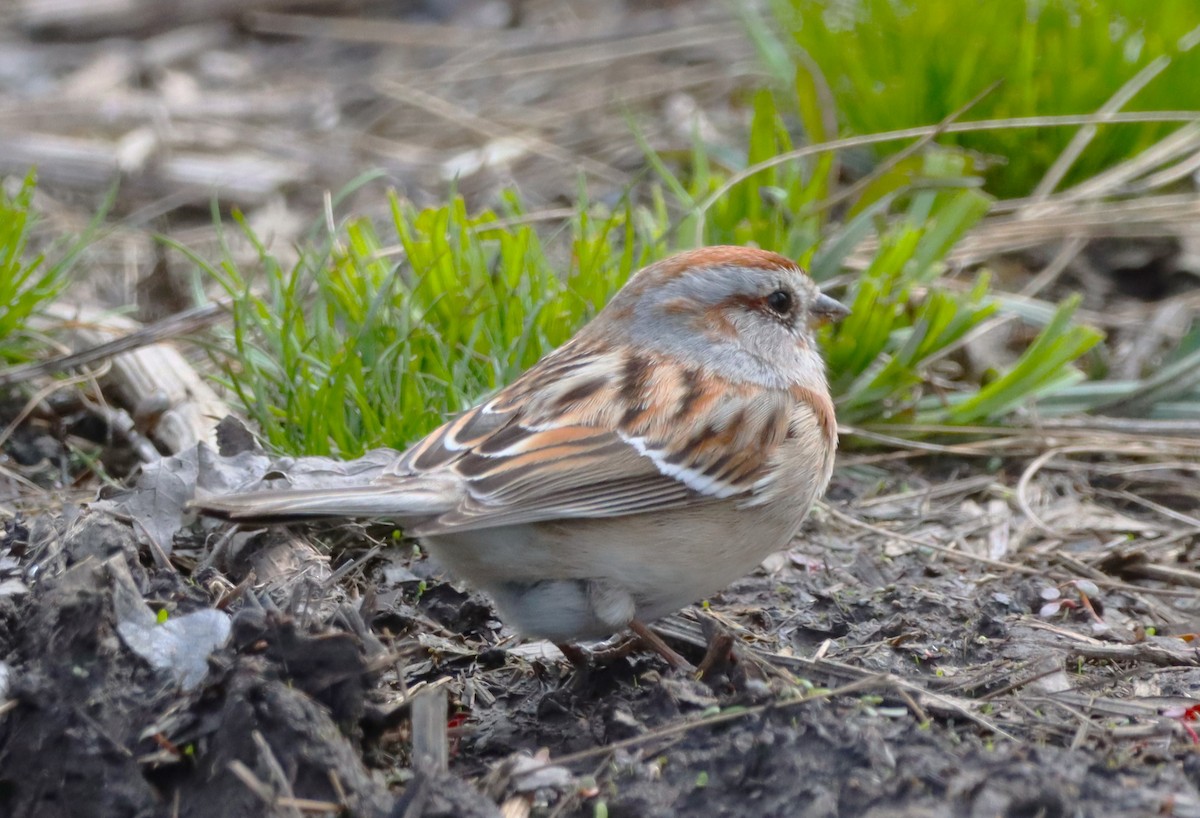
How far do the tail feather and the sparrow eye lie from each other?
1196 mm

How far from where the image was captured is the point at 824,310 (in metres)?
4.03

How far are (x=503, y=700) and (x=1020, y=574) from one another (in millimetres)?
1664

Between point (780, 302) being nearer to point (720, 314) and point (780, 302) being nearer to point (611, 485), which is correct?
point (720, 314)

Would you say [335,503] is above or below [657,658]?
above

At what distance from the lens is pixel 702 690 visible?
302 centimetres

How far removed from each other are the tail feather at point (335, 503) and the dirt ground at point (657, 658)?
0.20 metres

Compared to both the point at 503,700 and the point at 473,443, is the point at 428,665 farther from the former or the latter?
the point at 473,443

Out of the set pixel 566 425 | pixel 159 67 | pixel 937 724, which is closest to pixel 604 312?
pixel 566 425

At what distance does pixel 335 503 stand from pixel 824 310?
1705 millimetres

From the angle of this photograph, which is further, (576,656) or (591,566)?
(576,656)

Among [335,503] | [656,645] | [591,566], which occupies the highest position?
[335,503]

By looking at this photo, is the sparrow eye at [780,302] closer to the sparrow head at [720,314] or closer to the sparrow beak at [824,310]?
the sparrow head at [720,314]

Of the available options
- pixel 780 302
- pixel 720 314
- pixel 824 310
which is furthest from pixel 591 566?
pixel 824 310

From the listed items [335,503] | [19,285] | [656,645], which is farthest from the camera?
[19,285]
